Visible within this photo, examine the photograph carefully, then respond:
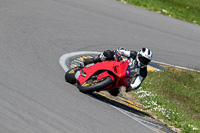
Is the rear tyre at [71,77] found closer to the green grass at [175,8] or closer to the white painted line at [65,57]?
the white painted line at [65,57]

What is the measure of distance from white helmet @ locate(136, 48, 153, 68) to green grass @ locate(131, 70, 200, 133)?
65.6 inches

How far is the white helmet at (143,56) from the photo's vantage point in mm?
7977

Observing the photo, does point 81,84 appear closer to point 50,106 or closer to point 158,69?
point 50,106

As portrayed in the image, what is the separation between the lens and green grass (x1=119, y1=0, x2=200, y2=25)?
1898 centimetres

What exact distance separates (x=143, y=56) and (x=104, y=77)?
947 mm

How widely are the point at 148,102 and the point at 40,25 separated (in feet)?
16.9

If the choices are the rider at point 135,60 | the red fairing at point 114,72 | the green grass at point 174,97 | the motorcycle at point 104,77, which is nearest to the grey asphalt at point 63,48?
the motorcycle at point 104,77

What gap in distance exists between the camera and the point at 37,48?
10.7m

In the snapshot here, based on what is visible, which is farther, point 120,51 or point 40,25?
point 40,25

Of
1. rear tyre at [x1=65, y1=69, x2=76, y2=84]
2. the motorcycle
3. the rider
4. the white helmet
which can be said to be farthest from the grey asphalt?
the white helmet

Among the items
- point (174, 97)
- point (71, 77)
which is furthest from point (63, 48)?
point (174, 97)

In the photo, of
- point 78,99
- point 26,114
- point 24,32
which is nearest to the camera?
point 26,114

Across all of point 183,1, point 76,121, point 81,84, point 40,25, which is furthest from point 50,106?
point 183,1

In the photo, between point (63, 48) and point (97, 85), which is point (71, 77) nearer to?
point (97, 85)
